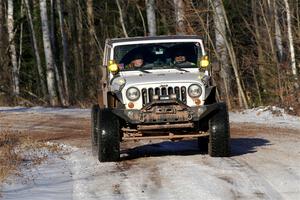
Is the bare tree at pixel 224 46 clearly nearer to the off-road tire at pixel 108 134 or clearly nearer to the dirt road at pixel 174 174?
the dirt road at pixel 174 174

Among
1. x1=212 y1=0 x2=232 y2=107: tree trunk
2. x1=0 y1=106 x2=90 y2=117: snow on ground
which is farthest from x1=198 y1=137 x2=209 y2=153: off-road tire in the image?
x1=212 y1=0 x2=232 y2=107: tree trunk

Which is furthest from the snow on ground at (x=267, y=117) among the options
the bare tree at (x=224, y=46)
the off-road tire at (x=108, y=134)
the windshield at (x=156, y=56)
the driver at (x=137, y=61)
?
the off-road tire at (x=108, y=134)

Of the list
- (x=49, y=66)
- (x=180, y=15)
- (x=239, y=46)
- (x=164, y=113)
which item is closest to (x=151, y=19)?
(x=180, y=15)

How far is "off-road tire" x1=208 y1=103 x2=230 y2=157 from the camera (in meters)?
13.5

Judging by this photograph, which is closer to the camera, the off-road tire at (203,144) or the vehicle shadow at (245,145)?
the vehicle shadow at (245,145)

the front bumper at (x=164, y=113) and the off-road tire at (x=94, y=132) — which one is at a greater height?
the front bumper at (x=164, y=113)

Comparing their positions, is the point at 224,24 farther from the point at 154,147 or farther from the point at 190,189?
the point at 190,189

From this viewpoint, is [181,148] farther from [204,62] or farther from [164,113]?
[164,113]

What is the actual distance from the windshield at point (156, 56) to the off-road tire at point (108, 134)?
126 centimetres

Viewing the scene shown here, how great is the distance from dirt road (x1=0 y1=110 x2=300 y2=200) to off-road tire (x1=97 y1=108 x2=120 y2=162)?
233 millimetres

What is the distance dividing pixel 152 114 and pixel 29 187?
2836 millimetres

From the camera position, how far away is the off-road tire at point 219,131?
13.5m

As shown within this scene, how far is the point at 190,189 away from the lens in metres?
10.6

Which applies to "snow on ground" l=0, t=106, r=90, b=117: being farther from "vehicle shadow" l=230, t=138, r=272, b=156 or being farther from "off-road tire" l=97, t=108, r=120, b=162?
"off-road tire" l=97, t=108, r=120, b=162
